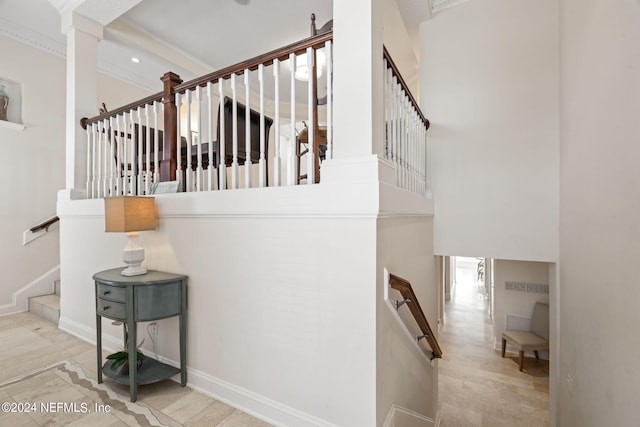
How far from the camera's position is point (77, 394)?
200cm

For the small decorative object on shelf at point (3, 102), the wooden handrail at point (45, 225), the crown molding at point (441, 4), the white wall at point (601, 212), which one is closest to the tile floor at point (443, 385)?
the wooden handrail at point (45, 225)

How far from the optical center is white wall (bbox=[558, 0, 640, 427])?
128cm

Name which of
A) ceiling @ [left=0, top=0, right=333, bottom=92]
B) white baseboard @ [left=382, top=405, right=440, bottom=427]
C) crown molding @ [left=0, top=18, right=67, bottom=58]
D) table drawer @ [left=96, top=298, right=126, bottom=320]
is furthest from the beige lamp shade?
crown molding @ [left=0, top=18, right=67, bottom=58]

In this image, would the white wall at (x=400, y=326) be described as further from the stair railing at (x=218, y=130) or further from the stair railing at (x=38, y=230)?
the stair railing at (x=38, y=230)

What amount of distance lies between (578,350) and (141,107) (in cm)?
396

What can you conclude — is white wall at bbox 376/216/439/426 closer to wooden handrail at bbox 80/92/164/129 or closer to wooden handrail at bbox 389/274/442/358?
wooden handrail at bbox 389/274/442/358

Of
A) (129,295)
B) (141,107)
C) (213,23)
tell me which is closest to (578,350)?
(129,295)

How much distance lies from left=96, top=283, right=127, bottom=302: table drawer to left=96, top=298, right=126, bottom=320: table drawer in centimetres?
3

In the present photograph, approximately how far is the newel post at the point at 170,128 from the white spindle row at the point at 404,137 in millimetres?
1690

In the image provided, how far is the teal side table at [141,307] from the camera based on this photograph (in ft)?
6.32

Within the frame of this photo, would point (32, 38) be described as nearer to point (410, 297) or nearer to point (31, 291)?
point (31, 291)

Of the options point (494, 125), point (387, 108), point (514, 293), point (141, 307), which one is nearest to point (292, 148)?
point (387, 108)

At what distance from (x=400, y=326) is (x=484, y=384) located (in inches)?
152

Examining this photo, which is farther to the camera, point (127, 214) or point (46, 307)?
point (46, 307)
